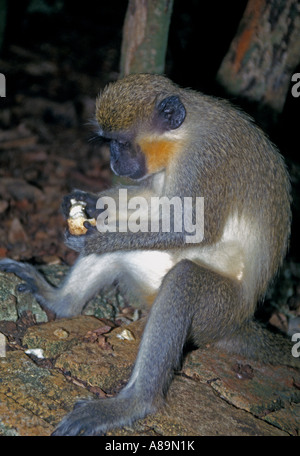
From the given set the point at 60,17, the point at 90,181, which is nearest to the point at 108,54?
the point at 60,17

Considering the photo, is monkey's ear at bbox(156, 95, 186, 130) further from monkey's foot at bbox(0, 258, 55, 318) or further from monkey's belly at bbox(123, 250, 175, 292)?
monkey's foot at bbox(0, 258, 55, 318)

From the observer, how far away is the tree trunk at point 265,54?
6.55m

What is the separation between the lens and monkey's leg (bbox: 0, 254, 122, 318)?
506cm

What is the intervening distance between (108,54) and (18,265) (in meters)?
9.92

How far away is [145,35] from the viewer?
6.14m

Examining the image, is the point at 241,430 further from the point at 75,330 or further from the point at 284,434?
the point at 75,330

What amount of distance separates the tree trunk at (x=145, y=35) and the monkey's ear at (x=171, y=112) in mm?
1969

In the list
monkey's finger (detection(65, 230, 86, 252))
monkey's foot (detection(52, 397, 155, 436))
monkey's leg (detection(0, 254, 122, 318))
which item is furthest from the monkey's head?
monkey's foot (detection(52, 397, 155, 436))

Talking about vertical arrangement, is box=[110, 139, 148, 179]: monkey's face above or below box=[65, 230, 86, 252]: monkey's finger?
above

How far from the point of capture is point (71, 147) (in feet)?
32.1

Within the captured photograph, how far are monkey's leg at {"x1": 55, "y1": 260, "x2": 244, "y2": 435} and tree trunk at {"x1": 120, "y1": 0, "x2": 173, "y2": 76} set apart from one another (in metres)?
3.18

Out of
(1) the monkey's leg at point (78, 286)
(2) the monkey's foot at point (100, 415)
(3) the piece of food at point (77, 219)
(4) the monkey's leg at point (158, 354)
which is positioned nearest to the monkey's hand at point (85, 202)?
(3) the piece of food at point (77, 219)

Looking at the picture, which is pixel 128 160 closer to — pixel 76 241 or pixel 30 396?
pixel 76 241

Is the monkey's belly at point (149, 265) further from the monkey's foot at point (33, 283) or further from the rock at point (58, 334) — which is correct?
the monkey's foot at point (33, 283)
